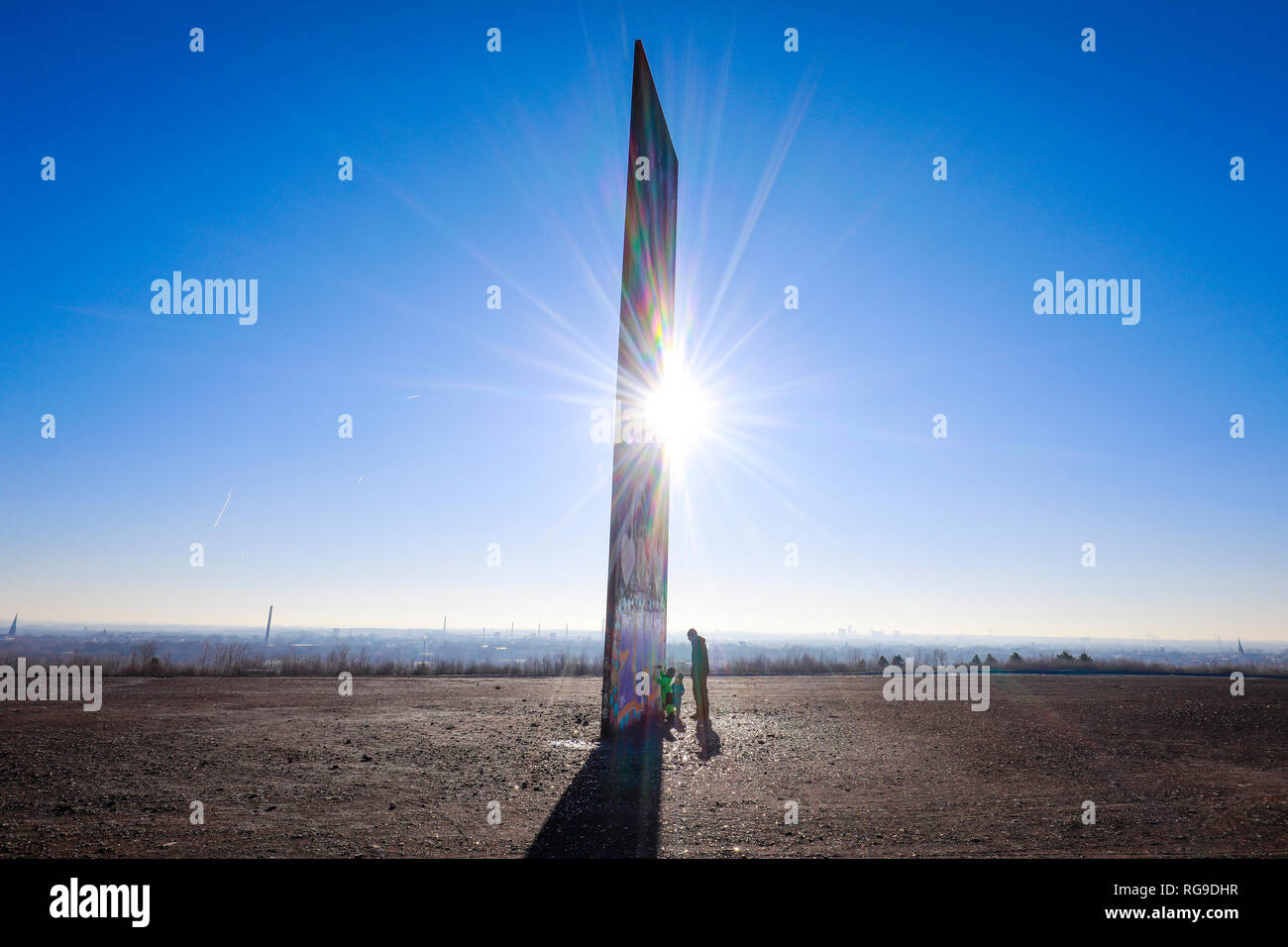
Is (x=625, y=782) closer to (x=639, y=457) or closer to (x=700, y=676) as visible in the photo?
(x=700, y=676)

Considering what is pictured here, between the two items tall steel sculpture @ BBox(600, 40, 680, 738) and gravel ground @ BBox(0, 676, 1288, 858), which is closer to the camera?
gravel ground @ BBox(0, 676, 1288, 858)

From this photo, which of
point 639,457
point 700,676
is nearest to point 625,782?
point 700,676

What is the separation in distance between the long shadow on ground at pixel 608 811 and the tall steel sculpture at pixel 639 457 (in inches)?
A: 77.9

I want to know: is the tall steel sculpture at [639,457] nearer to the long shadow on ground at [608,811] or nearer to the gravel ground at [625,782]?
the gravel ground at [625,782]

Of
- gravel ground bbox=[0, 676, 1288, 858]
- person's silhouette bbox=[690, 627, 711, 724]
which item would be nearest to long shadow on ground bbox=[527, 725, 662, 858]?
gravel ground bbox=[0, 676, 1288, 858]

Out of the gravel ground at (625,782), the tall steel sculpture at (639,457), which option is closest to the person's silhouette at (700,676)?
the gravel ground at (625,782)

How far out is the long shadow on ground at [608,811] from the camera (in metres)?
4.76

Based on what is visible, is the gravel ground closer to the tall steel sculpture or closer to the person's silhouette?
the person's silhouette

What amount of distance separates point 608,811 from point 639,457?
694 cm

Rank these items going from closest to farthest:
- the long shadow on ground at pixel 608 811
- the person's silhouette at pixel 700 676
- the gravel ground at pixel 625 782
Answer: the long shadow on ground at pixel 608 811 → the gravel ground at pixel 625 782 → the person's silhouette at pixel 700 676

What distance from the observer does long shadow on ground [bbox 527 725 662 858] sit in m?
4.76

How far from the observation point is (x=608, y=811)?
5.78 metres

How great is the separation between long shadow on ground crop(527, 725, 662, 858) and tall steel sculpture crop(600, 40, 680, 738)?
1979mm
